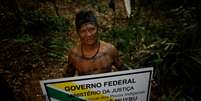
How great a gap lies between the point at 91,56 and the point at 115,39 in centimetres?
217

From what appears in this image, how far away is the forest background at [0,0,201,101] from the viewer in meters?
4.16

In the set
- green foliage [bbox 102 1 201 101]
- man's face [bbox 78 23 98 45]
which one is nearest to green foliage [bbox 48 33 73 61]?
green foliage [bbox 102 1 201 101]

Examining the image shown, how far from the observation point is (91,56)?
9.89 feet

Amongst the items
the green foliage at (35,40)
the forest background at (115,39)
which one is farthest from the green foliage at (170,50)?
the green foliage at (35,40)

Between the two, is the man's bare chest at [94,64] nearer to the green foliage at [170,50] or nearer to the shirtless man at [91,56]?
the shirtless man at [91,56]

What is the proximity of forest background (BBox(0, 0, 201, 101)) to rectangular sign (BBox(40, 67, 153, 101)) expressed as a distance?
132cm

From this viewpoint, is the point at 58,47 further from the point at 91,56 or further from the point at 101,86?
the point at 101,86

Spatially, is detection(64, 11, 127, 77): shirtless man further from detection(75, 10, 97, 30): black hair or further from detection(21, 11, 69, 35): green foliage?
detection(21, 11, 69, 35): green foliage

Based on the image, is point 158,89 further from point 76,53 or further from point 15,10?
point 15,10

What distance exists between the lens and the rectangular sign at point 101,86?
265 cm

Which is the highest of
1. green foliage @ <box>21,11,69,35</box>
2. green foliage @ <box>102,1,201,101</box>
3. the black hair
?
the black hair

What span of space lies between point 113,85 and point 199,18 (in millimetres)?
2240

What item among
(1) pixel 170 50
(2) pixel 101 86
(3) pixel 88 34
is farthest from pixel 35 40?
(2) pixel 101 86

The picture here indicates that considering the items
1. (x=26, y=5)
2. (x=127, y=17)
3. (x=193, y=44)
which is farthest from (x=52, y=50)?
(x=193, y=44)
